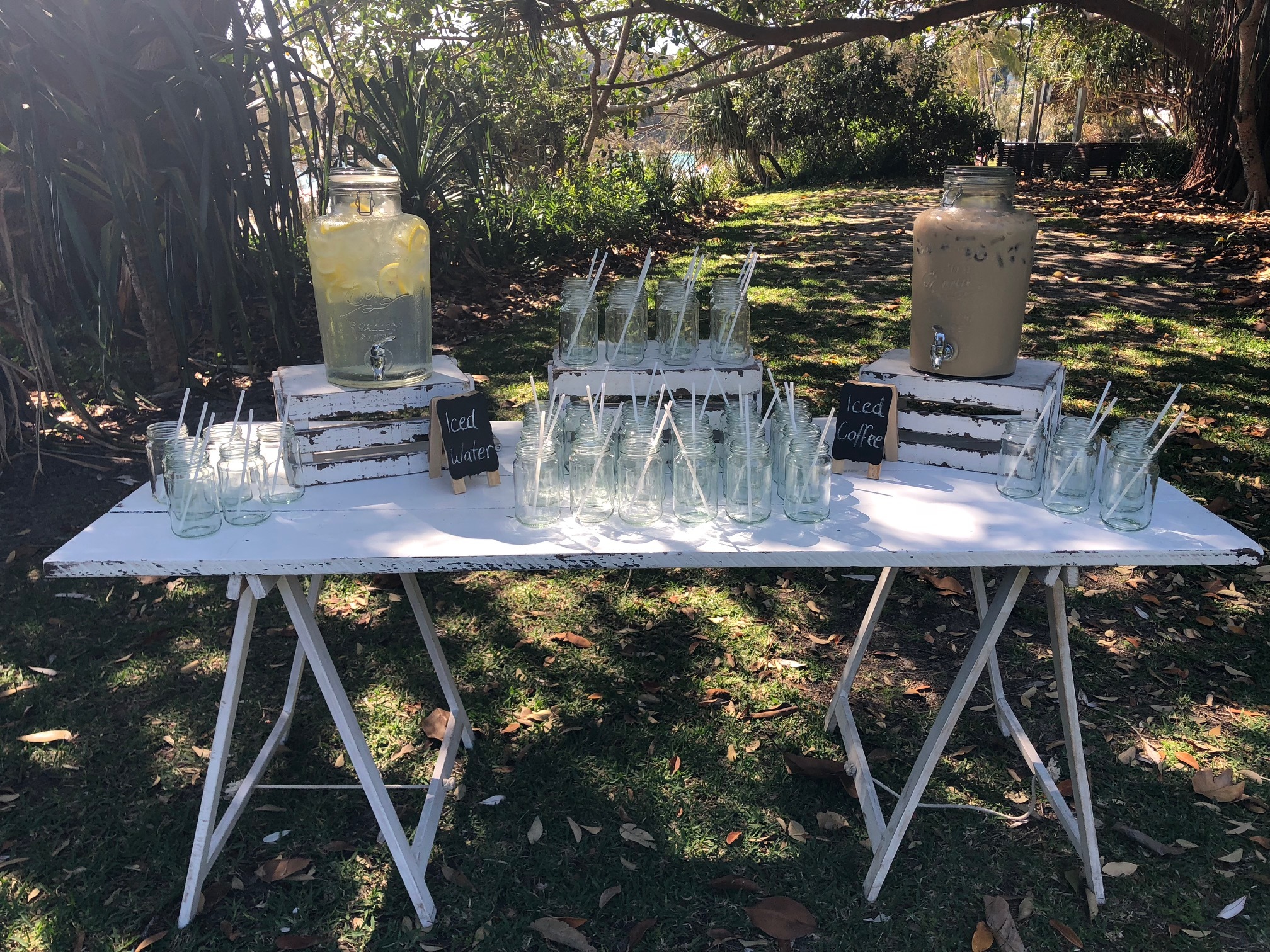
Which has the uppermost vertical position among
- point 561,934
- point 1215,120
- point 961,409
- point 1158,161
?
point 1215,120

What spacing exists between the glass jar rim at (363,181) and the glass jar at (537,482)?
2.13 feet

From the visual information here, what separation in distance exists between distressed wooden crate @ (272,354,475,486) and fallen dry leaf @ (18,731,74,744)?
52.0 inches

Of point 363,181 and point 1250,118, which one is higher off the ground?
point 1250,118

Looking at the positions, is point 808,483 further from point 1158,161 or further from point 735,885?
point 1158,161

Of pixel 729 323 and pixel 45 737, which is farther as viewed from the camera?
pixel 45 737

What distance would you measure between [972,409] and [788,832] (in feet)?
3.89

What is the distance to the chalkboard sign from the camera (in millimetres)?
2104

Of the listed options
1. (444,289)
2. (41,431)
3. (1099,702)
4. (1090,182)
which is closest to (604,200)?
(444,289)

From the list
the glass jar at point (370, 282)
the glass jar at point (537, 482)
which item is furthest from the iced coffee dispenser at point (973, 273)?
the glass jar at point (370, 282)

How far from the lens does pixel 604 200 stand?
943 centimetres

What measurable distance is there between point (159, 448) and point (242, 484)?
0.61ft

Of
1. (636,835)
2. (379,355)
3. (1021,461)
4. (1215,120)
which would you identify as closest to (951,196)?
(1021,461)

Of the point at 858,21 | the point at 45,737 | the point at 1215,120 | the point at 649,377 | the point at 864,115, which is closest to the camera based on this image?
the point at 649,377

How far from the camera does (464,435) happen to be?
2.11 meters
